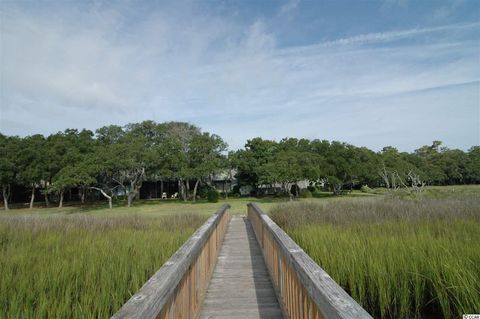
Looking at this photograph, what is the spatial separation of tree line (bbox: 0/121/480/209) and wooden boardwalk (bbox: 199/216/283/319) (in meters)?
18.4

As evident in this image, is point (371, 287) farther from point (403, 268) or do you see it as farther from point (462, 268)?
point (462, 268)

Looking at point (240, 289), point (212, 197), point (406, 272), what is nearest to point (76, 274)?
point (240, 289)

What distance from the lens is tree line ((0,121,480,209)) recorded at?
2712 centimetres

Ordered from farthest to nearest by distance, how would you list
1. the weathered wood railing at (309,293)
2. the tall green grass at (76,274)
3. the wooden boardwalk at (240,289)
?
the wooden boardwalk at (240,289)
the tall green grass at (76,274)
the weathered wood railing at (309,293)

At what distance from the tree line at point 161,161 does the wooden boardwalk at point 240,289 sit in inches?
724

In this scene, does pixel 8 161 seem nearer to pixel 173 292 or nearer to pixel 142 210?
pixel 142 210

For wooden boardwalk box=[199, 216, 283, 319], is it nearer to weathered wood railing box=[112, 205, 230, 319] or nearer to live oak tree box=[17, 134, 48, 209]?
weathered wood railing box=[112, 205, 230, 319]

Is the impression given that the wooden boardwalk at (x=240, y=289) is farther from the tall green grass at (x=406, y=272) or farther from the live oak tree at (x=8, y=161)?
the live oak tree at (x=8, y=161)

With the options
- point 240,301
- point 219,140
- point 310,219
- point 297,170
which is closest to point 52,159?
point 219,140

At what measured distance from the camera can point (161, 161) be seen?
2998cm

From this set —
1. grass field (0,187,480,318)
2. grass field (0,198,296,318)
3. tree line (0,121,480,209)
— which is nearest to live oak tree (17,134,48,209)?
tree line (0,121,480,209)

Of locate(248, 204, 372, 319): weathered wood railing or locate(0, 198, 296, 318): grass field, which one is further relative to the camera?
locate(0, 198, 296, 318): grass field

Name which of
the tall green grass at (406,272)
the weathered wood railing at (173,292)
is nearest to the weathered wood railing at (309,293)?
the tall green grass at (406,272)

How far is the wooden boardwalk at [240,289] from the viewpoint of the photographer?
3.51 metres
